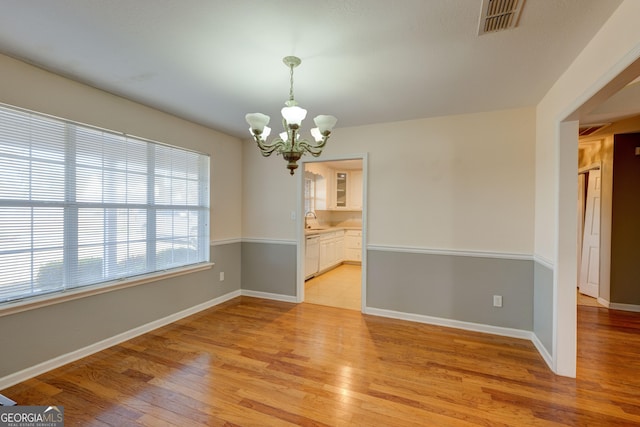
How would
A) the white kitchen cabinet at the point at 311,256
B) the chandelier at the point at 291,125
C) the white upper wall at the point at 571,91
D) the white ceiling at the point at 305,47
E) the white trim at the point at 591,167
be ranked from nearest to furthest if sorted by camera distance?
the white upper wall at the point at 571,91 < the white ceiling at the point at 305,47 < the chandelier at the point at 291,125 < the white trim at the point at 591,167 < the white kitchen cabinet at the point at 311,256

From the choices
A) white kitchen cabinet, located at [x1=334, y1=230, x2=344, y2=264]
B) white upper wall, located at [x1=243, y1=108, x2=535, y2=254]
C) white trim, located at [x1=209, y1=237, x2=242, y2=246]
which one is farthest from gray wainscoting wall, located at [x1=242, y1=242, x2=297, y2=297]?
white kitchen cabinet, located at [x1=334, y1=230, x2=344, y2=264]

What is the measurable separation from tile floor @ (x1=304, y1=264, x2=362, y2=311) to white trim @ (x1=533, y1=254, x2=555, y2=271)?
214 centimetres

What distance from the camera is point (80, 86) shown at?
2.53 m

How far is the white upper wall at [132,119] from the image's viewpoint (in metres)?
2.18

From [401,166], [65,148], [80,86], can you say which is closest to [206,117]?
[80,86]

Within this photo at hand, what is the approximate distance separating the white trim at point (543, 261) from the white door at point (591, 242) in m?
2.17

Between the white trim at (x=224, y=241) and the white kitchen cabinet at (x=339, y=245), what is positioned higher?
the white trim at (x=224, y=241)

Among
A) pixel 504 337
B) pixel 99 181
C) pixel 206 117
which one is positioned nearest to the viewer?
pixel 99 181

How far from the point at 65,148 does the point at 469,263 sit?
4209mm

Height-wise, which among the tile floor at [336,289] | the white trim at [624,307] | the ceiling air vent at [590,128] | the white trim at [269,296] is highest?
the ceiling air vent at [590,128]

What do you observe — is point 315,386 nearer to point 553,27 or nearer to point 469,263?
point 469,263

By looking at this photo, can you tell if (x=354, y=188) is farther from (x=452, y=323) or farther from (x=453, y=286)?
(x=452, y=323)

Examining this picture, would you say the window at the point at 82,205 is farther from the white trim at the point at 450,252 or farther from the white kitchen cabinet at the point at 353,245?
the white kitchen cabinet at the point at 353,245

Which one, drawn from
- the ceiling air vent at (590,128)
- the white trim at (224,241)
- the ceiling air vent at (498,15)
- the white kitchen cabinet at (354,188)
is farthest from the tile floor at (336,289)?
the ceiling air vent at (590,128)
